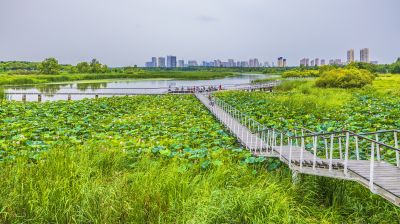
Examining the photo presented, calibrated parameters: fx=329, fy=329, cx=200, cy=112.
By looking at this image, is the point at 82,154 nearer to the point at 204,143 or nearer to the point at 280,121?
the point at 204,143

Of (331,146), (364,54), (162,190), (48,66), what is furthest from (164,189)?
(364,54)

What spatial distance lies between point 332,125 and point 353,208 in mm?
5301

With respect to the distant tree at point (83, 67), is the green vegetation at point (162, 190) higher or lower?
lower

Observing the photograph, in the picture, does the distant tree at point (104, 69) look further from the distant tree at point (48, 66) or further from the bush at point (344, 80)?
the bush at point (344, 80)

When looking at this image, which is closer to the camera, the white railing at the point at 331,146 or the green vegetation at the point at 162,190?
the green vegetation at the point at 162,190

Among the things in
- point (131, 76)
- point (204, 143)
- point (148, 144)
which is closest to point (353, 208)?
point (204, 143)

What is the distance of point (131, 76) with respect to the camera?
81500 millimetres

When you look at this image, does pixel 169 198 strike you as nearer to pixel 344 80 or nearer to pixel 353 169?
pixel 353 169

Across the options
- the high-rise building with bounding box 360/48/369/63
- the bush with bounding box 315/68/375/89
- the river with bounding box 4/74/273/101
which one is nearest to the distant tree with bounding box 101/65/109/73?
the river with bounding box 4/74/273/101

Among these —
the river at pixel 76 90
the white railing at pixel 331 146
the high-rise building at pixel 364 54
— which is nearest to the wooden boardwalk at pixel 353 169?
the white railing at pixel 331 146

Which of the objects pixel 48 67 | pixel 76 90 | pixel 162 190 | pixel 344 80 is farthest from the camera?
pixel 48 67

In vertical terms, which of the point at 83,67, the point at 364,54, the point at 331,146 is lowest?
the point at 331,146

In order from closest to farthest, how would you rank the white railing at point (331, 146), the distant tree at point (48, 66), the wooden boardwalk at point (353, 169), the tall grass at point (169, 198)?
the wooden boardwalk at point (353, 169) < the tall grass at point (169, 198) < the white railing at point (331, 146) < the distant tree at point (48, 66)

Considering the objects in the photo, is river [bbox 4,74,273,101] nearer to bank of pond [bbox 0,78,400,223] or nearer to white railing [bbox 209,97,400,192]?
bank of pond [bbox 0,78,400,223]
